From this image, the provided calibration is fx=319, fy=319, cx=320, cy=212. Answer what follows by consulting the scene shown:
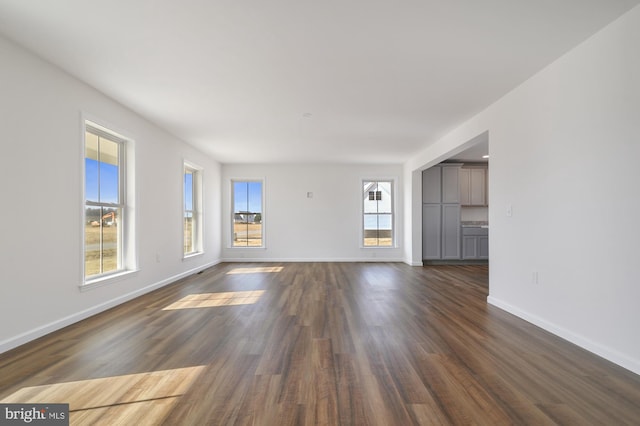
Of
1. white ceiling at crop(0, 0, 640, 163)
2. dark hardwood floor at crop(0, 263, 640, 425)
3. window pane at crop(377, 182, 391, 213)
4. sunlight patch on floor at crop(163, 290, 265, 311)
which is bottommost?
sunlight patch on floor at crop(163, 290, 265, 311)

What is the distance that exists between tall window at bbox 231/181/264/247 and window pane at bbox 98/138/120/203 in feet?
13.3

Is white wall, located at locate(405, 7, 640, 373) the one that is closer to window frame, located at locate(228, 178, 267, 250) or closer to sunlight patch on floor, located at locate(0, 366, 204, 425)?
sunlight patch on floor, located at locate(0, 366, 204, 425)

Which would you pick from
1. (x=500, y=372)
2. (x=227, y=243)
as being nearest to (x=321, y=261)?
(x=227, y=243)

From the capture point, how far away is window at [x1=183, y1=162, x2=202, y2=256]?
622cm

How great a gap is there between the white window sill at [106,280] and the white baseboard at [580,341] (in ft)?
15.0

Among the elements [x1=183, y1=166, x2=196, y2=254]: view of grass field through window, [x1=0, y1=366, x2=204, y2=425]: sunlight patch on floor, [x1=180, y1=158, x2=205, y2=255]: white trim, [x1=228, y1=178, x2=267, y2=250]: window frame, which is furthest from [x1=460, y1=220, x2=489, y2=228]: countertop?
[x1=0, y1=366, x2=204, y2=425]: sunlight patch on floor

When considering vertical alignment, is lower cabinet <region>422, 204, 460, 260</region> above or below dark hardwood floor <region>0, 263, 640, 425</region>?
above

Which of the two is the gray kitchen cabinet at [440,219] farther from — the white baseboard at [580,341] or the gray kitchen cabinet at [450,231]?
the white baseboard at [580,341]

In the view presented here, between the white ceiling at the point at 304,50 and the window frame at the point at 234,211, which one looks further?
the window frame at the point at 234,211

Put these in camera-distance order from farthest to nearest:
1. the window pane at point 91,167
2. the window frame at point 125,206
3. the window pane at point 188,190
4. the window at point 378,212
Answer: the window at point 378,212
the window pane at point 188,190
the window frame at point 125,206
the window pane at point 91,167

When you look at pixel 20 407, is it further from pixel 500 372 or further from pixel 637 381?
pixel 637 381

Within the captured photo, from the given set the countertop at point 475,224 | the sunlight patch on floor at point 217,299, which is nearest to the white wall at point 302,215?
the countertop at point 475,224

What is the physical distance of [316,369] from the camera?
7.18 feet

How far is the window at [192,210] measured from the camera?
6.22 m
